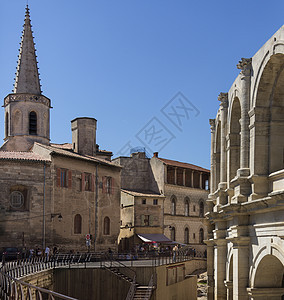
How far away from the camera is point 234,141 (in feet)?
70.3

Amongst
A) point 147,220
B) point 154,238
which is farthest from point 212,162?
point 147,220

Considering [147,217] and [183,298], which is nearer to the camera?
[183,298]

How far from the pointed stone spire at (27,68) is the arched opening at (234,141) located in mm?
29376

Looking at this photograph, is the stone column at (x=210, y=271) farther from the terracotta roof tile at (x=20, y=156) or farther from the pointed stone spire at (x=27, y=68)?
the pointed stone spire at (x=27, y=68)

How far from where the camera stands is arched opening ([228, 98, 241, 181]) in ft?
69.2

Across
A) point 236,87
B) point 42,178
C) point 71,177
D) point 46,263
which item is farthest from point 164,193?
point 236,87

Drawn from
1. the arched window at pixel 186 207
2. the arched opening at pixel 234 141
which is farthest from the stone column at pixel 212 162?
the arched window at pixel 186 207

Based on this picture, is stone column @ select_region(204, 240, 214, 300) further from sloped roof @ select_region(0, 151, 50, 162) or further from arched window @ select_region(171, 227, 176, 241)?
arched window @ select_region(171, 227, 176, 241)

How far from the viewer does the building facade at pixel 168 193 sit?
55469mm

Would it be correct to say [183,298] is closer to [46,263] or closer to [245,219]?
[46,263]

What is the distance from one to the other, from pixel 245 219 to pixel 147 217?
37453 millimetres

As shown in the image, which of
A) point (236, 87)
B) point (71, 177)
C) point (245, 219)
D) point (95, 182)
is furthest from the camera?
point (95, 182)

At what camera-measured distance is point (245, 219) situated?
57.4 feet

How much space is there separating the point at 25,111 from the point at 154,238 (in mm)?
18983
